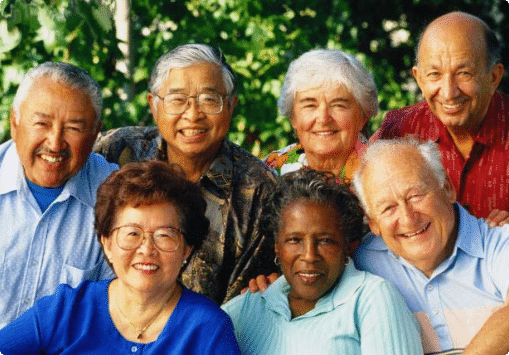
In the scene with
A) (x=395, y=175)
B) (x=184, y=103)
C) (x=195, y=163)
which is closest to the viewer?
(x=395, y=175)

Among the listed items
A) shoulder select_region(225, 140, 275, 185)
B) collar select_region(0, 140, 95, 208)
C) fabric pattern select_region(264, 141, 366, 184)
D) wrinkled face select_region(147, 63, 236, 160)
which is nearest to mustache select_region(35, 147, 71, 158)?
collar select_region(0, 140, 95, 208)

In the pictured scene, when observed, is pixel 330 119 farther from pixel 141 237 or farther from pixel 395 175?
pixel 141 237

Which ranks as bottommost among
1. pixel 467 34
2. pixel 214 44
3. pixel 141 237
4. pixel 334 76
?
pixel 141 237

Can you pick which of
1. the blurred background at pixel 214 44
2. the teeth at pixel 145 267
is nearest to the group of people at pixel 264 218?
the teeth at pixel 145 267

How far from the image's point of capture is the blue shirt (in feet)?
10.1

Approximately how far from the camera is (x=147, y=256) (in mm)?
3104

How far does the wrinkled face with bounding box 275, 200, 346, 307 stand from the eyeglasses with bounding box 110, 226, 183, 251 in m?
0.47

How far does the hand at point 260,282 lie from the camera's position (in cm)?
352

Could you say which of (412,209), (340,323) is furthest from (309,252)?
(412,209)

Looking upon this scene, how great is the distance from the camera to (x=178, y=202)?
3207 mm

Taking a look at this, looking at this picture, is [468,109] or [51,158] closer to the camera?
[51,158]

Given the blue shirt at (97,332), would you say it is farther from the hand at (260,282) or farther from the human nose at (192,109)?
the human nose at (192,109)

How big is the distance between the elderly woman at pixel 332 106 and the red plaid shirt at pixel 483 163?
0.30 meters

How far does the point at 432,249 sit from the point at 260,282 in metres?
0.74
